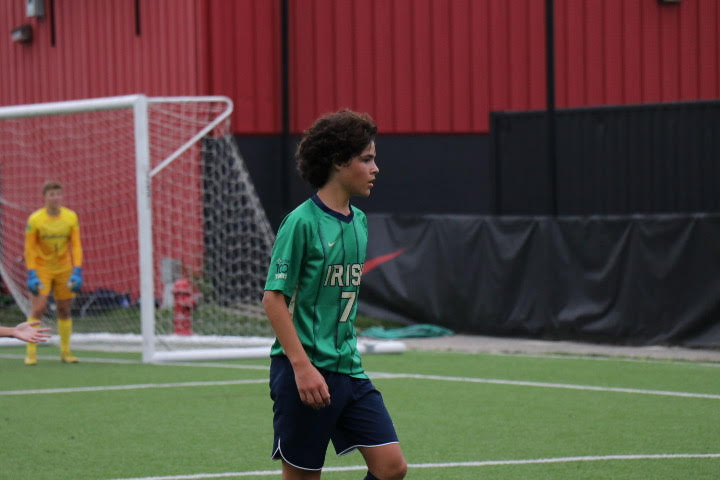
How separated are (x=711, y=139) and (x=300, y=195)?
8309mm

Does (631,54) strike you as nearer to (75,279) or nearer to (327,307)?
(75,279)

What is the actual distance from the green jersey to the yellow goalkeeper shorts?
Result: 9721 mm

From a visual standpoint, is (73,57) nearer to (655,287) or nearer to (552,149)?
(552,149)

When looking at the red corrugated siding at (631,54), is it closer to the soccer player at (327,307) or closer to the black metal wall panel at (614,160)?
the black metal wall panel at (614,160)

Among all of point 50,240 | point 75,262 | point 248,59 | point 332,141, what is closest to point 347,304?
point 332,141

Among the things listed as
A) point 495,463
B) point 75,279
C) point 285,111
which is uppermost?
point 285,111

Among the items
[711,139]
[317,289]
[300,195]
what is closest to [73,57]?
[300,195]

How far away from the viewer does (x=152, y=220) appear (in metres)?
16.4

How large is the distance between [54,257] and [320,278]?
991cm

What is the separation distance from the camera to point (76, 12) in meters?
23.9

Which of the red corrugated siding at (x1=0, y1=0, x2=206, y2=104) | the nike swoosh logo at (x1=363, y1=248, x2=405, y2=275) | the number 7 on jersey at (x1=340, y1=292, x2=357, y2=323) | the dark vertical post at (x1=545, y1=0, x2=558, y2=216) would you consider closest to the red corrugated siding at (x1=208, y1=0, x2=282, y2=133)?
the red corrugated siding at (x1=0, y1=0, x2=206, y2=104)

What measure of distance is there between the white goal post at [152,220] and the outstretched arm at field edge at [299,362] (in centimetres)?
900

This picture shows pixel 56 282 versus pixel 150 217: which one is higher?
pixel 150 217

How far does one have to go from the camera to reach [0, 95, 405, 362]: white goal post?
14.9 metres
